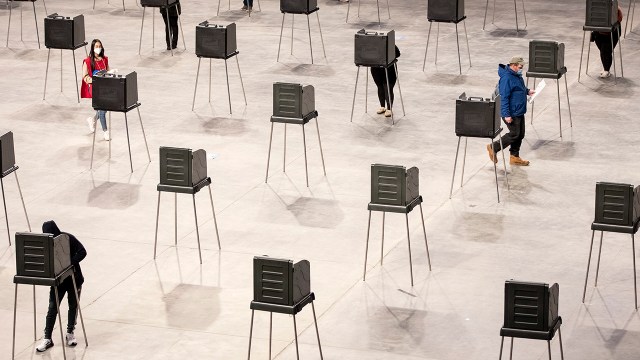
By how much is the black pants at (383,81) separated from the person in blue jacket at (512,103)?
247 cm

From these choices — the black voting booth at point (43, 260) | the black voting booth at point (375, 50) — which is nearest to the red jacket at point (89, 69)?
the black voting booth at point (375, 50)

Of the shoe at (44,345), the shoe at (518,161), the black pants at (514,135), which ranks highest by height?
the black pants at (514,135)

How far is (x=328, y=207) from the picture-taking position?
1516 cm

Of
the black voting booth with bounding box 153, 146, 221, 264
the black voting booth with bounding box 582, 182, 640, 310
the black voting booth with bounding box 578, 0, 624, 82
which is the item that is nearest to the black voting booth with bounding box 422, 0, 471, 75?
the black voting booth with bounding box 578, 0, 624, 82

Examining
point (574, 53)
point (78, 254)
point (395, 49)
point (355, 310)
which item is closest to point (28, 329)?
point (78, 254)

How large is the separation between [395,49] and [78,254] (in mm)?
7760

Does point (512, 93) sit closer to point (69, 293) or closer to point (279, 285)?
point (279, 285)

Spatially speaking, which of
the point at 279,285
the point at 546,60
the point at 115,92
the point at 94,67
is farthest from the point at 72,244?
the point at 546,60

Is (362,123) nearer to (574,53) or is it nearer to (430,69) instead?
(430,69)

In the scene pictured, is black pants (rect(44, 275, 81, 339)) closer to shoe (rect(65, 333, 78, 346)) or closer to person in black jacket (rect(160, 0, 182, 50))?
shoe (rect(65, 333, 78, 346))

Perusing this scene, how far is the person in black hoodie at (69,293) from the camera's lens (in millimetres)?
11577

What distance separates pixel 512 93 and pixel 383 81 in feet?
8.91

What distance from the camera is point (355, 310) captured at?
12.5m

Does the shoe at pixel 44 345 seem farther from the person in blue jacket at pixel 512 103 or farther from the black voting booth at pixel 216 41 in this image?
the black voting booth at pixel 216 41
